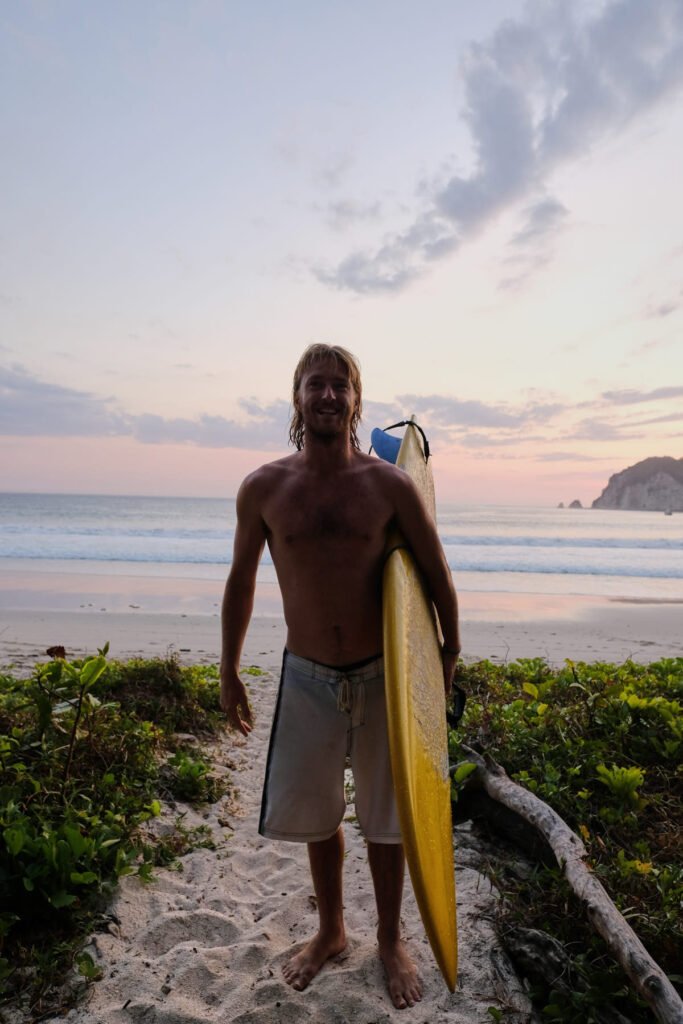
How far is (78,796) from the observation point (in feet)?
9.71

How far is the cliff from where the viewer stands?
76250 mm

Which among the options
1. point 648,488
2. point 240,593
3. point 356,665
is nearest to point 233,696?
point 240,593

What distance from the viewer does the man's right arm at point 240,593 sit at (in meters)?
2.29

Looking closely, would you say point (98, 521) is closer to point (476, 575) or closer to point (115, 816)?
point (476, 575)

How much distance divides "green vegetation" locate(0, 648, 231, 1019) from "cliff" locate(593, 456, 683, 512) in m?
77.2

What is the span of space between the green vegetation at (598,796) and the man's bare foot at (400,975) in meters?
0.39

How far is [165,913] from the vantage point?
102 inches

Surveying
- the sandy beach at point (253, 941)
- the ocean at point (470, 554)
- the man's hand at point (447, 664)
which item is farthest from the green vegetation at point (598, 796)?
the ocean at point (470, 554)

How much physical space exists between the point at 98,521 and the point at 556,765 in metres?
33.0

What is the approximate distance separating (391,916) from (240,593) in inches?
49.4

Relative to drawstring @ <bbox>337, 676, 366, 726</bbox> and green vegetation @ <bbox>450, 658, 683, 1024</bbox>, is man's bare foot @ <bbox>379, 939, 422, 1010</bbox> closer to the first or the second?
green vegetation @ <bbox>450, 658, 683, 1024</bbox>

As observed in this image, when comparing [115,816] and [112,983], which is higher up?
[115,816]

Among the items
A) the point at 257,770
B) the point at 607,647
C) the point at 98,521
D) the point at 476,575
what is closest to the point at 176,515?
the point at 98,521

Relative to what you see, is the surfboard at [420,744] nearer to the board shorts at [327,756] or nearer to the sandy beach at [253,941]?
the board shorts at [327,756]
